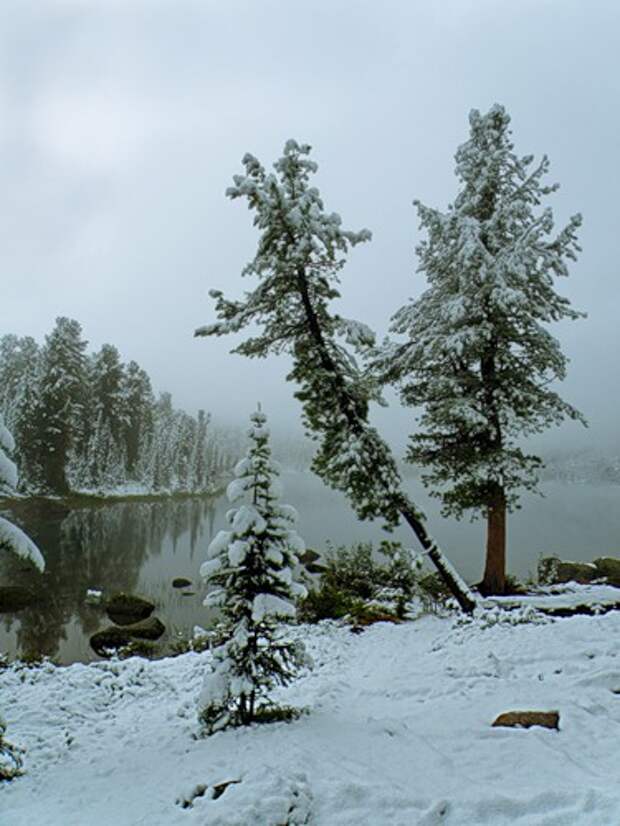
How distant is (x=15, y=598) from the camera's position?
1941 centimetres

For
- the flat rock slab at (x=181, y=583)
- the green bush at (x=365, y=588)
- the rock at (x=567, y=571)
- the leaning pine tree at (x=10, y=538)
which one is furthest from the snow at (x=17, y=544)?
the flat rock slab at (x=181, y=583)

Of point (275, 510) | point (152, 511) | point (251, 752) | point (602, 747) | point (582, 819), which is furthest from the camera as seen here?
point (152, 511)

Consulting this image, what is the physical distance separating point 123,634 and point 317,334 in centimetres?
1185

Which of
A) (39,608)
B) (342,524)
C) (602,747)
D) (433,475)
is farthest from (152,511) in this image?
(602,747)

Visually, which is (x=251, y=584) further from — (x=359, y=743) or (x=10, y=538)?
(x=10, y=538)

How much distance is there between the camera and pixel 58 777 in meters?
6.43

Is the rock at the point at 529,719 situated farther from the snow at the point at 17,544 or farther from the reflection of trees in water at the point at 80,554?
the reflection of trees in water at the point at 80,554

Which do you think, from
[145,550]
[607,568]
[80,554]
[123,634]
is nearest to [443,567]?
[123,634]

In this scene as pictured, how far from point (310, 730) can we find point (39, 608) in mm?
16501

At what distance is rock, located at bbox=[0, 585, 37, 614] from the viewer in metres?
18.9

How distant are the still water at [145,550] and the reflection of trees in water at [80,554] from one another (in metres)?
0.05

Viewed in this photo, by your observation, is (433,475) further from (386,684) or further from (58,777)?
(58,777)

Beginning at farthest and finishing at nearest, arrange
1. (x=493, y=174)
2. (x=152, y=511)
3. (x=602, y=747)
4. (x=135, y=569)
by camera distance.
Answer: (x=152, y=511) < (x=135, y=569) < (x=493, y=174) < (x=602, y=747)

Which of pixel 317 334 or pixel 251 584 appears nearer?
pixel 251 584
